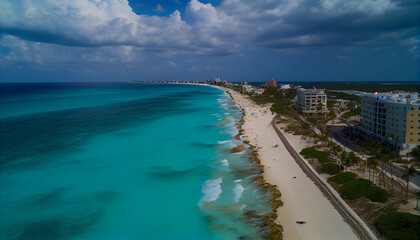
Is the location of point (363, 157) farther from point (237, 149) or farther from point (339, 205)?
point (237, 149)

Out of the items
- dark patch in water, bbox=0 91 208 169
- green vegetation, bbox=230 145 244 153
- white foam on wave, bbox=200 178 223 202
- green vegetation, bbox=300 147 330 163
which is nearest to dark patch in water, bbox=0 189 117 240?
white foam on wave, bbox=200 178 223 202

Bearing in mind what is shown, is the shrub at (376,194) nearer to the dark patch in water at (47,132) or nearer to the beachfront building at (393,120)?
the beachfront building at (393,120)

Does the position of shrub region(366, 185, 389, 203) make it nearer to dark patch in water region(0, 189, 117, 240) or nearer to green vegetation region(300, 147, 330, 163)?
green vegetation region(300, 147, 330, 163)

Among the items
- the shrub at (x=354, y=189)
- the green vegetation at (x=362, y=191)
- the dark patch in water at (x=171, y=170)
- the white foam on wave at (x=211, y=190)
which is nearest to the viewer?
the green vegetation at (x=362, y=191)

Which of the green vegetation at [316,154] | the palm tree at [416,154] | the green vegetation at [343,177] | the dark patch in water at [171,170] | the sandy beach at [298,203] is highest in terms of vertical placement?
the palm tree at [416,154]

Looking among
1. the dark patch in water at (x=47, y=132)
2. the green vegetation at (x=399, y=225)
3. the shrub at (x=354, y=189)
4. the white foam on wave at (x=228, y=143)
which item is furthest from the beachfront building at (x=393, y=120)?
the dark patch in water at (x=47, y=132)

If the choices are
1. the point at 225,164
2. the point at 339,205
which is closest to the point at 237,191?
the point at 225,164

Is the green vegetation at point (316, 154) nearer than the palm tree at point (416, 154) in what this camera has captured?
No
